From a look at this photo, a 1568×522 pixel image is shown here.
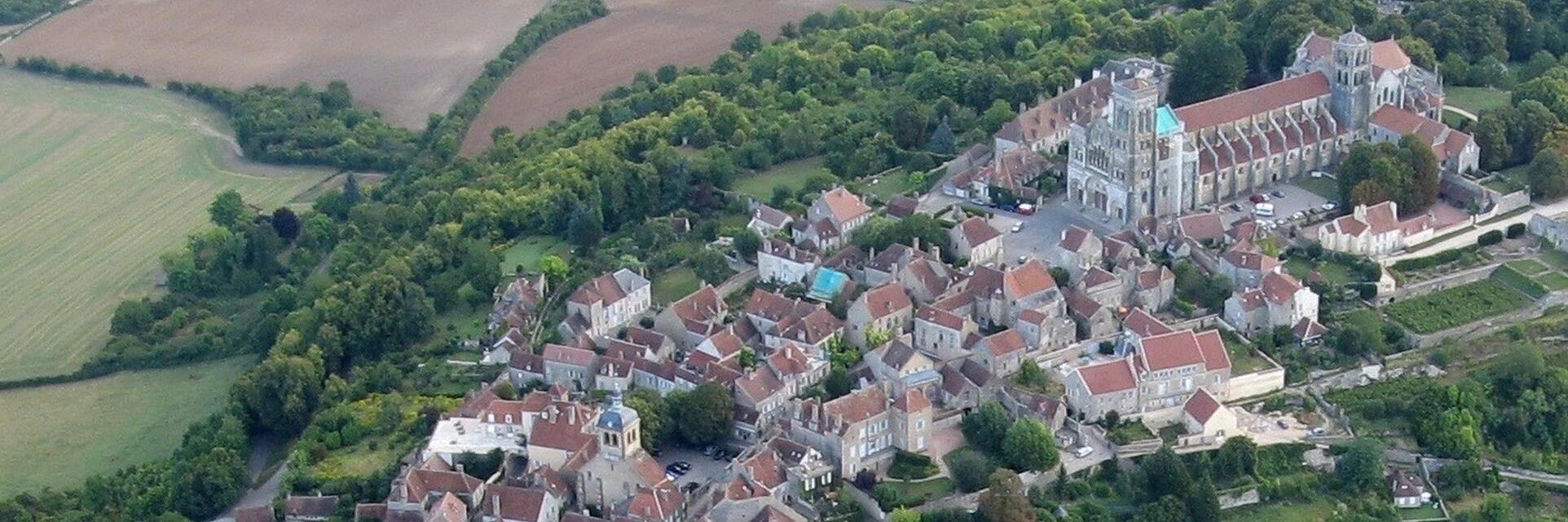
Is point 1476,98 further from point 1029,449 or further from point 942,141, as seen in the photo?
point 1029,449

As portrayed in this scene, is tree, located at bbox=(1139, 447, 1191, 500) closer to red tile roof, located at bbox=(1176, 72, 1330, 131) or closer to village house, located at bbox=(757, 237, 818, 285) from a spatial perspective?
village house, located at bbox=(757, 237, 818, 285)

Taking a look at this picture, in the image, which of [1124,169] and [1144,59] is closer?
[1124,169]

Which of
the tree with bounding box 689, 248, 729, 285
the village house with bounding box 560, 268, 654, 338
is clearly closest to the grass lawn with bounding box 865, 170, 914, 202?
the tree with bounding box 689, 248, 729, 285

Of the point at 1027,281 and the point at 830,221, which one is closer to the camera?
the point at 1027,281

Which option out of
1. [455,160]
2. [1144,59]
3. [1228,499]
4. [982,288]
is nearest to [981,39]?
[1144,59]

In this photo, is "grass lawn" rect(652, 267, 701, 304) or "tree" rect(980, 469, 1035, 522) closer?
"tree" rect(980, 469, 1035, 522)

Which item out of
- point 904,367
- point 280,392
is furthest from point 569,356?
point 280,392

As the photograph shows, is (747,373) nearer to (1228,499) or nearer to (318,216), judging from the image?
(1228,499)
